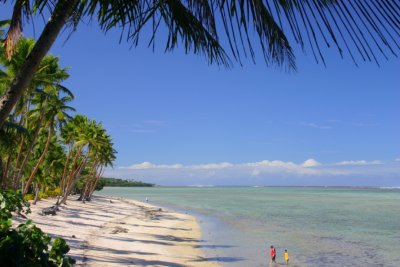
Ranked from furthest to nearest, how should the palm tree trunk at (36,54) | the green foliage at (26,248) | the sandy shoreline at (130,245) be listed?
the sandy shoreline at (130,245)
the green foliage at (26,248)
the palm tree trunk at (36,54)

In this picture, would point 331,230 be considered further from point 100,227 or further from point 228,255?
point 100,227

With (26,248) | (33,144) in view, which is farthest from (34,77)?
(26,248)

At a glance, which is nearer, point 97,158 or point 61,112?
point 61,112

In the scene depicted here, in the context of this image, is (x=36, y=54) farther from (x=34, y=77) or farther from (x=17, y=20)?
(x=34, y=77)

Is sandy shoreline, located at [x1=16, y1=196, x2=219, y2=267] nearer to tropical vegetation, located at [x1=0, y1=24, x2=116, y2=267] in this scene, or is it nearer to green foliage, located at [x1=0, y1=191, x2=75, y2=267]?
tropical vegetation, located at [x1=0, y1=24, x2=116, y2=267]

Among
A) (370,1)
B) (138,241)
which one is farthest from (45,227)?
(370,1)

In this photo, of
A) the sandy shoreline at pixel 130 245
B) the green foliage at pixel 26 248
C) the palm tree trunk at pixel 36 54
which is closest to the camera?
the palm tree trunk at pixel 36 54

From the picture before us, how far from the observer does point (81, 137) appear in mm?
40469

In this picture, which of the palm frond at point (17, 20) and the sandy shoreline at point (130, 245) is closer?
the palm frond at point (17, 20)

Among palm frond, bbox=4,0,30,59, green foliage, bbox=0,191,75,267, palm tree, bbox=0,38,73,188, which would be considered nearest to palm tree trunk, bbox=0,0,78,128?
palm frond, bbox=4,0,30,59

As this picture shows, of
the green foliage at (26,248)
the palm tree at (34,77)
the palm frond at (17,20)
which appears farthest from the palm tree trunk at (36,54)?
the palm tree at (34,77)

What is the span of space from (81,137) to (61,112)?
14608 mm

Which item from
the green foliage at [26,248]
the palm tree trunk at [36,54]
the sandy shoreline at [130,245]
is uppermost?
the palm tree trunk at [36,54]

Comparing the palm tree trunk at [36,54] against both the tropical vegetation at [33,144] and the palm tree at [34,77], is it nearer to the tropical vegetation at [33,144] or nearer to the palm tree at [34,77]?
the tropical vegetation at [33,144]
